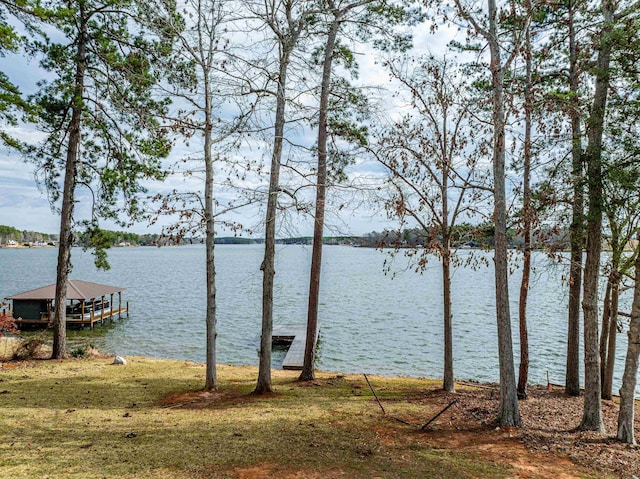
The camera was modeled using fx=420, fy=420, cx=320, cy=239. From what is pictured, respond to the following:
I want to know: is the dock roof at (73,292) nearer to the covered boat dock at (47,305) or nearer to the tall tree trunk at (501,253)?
the covered boat dock at (47,305)

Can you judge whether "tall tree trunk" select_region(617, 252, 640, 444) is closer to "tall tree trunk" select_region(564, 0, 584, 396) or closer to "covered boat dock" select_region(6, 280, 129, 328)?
"tall tree trunk" select_region(564, 0, 584, 396)

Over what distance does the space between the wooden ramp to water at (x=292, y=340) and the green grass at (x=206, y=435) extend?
6198 mm

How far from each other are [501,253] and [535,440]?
3.01 m

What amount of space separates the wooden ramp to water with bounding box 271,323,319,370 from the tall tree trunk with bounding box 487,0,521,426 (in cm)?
925

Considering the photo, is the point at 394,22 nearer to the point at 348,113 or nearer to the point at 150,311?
the point at 348,113

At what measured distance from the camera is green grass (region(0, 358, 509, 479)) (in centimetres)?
503

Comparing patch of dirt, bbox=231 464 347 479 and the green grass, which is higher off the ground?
patch of dirt, bbox=231 464 347 479

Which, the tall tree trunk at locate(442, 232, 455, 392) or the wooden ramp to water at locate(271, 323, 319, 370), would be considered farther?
the wooden ramp to water at locate(271, 323, 319, 370)

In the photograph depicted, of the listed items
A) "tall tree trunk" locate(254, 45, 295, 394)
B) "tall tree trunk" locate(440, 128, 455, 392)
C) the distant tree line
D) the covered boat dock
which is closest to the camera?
"tall tree trunk" locate(254, 45, 295, 394)

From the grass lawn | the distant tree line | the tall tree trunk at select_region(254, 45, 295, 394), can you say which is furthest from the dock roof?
the distant tree line

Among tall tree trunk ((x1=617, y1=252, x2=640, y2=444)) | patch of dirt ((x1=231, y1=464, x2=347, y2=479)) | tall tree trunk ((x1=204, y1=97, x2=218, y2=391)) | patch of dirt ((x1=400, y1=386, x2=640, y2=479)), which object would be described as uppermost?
tall tree trunk ((x1=204, y1=97, x2=218, y2=391))

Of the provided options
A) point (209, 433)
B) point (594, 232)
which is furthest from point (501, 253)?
point (209, 433)

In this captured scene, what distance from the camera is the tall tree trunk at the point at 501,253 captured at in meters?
7.21

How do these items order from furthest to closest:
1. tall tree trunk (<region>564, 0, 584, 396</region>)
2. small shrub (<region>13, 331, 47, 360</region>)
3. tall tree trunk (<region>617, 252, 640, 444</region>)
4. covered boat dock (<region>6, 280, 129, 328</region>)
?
covered boat dock (<region>6, 280, 129, 328</region>)
small shrub (<region>13, 331, 47, 360</region>)
tall tree trunk (<region>564, 0, 584, 396</region>)
tall tree trunk (<region>617, 252, 640, 444</region>)
